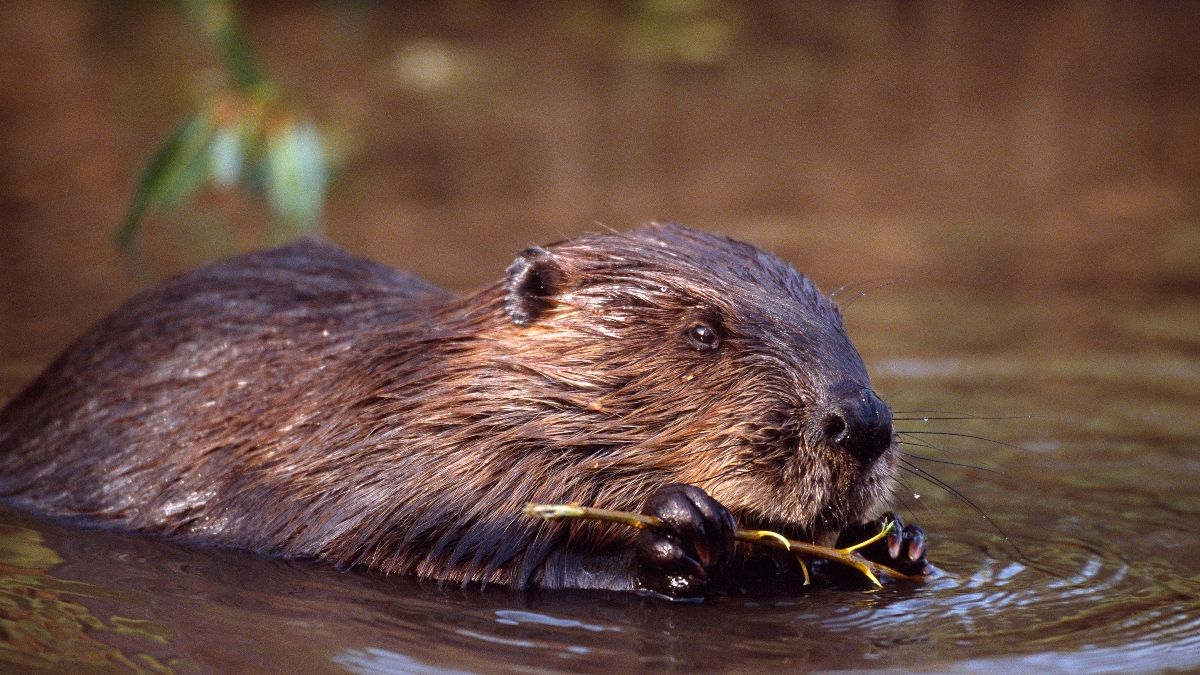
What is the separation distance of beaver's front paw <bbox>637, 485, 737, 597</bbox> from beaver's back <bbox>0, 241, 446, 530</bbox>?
0.89 metres

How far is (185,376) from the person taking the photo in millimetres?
3895

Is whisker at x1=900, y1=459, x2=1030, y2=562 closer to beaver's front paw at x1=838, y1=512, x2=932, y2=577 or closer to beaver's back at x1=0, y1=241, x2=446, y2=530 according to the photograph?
beaver's front paw at x1=838, y1=512, x2=932, y2=577

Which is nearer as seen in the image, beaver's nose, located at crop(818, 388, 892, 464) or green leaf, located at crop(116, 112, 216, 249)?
beaver's nose, located at crop(818, 388, 892, 464)

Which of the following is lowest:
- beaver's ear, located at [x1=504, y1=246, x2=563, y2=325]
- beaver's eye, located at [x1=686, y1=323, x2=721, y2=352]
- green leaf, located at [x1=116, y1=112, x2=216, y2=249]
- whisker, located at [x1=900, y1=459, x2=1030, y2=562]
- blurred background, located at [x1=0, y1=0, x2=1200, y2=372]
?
whisker, located at [x1=900, y1=459, x2=1030, y2=562]

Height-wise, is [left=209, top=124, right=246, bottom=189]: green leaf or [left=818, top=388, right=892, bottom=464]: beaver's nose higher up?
[left=209, top=124, right=246, bottom=189]: green leaf

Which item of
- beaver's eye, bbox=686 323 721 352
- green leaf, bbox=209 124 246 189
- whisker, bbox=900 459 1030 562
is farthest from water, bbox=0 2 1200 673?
green leaf, bbox=209 124 246 189

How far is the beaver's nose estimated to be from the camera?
3.09 m

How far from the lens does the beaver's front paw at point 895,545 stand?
334cm

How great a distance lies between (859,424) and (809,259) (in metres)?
4.42

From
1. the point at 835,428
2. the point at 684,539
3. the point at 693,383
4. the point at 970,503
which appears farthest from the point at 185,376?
the point at 970,503

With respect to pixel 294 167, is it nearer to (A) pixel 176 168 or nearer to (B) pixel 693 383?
(A) pixel 176 168

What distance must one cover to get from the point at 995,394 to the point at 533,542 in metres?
2.63

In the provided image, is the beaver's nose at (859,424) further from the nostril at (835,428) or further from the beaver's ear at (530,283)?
the beaver's ear at (530,283)

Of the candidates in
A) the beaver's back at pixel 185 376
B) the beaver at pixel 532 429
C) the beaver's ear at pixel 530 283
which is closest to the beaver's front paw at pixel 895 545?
the beaver at pixel 532 429
